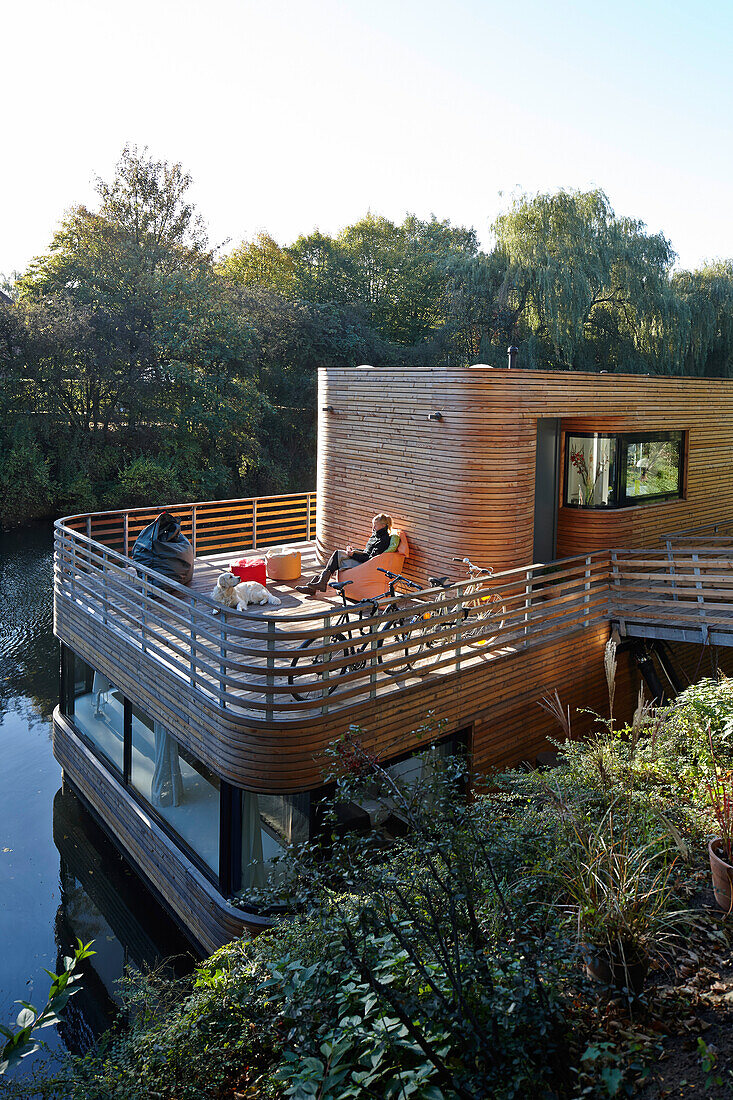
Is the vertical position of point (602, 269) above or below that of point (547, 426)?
above

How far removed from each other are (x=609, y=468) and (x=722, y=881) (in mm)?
7979

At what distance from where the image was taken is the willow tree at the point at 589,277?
2356 cm

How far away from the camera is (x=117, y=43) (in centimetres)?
1515

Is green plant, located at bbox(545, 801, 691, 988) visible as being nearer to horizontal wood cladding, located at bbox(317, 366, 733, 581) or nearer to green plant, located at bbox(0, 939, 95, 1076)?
green plant, located at bbox(0, 939, 95, 1076)

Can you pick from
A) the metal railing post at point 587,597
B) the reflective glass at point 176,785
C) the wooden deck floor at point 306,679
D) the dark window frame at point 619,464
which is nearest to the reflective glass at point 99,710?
the reflective glass at point 176,785

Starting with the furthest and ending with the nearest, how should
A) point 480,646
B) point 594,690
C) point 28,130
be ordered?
point 28,130
point 594,690
point 480,646

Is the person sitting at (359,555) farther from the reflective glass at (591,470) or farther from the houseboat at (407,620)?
the reflective glass at (591,470)

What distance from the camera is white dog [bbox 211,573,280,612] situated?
9.24m

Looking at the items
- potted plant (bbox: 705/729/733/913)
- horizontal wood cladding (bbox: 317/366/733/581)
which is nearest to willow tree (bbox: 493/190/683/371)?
horizontal wood cladding (bbox: 317/366/733/581)

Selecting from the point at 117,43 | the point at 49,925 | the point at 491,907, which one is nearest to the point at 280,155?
the point at 117,43

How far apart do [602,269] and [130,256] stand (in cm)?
1525

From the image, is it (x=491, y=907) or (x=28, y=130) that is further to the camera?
(x=28, y=130)

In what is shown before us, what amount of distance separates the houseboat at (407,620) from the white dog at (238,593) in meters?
0.18

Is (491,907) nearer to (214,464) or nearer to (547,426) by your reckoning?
(547,426)
